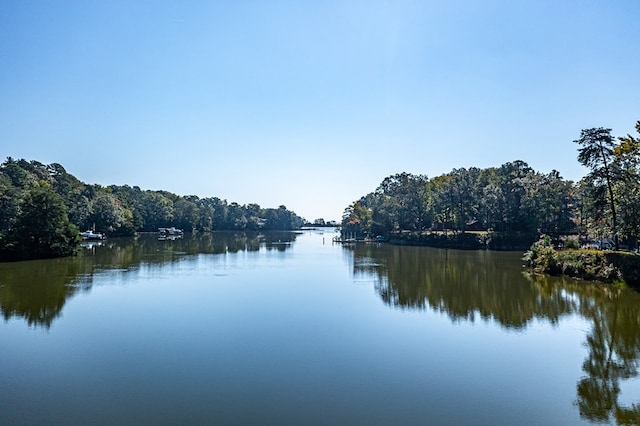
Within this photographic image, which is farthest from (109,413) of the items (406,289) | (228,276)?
(228,276)

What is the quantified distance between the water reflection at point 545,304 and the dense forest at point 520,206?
6430 mm

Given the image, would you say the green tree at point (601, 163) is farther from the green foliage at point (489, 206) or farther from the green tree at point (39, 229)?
the green tree at point (39, 229)

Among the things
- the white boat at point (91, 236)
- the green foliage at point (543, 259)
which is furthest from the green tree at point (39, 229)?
the green foliage at point (543, 259)

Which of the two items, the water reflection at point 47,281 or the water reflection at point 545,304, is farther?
Answer: the water reflection at point 47,281

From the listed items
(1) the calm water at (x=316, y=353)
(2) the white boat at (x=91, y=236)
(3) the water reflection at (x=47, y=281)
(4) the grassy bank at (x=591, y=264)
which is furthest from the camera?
(2) the white boat at (x=91, y=236)

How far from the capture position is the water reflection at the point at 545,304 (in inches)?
431

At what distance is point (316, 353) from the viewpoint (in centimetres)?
1366

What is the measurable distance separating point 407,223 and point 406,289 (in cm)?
5354

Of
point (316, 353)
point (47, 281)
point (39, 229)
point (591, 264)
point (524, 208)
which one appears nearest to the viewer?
point (316, 353)

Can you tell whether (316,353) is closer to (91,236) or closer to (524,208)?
(524,208)

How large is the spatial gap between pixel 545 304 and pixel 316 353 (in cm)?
1336

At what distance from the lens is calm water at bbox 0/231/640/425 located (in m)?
9.53

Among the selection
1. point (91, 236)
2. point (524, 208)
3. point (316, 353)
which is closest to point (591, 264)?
point (316, 353)

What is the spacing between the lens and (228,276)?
32.1 m
